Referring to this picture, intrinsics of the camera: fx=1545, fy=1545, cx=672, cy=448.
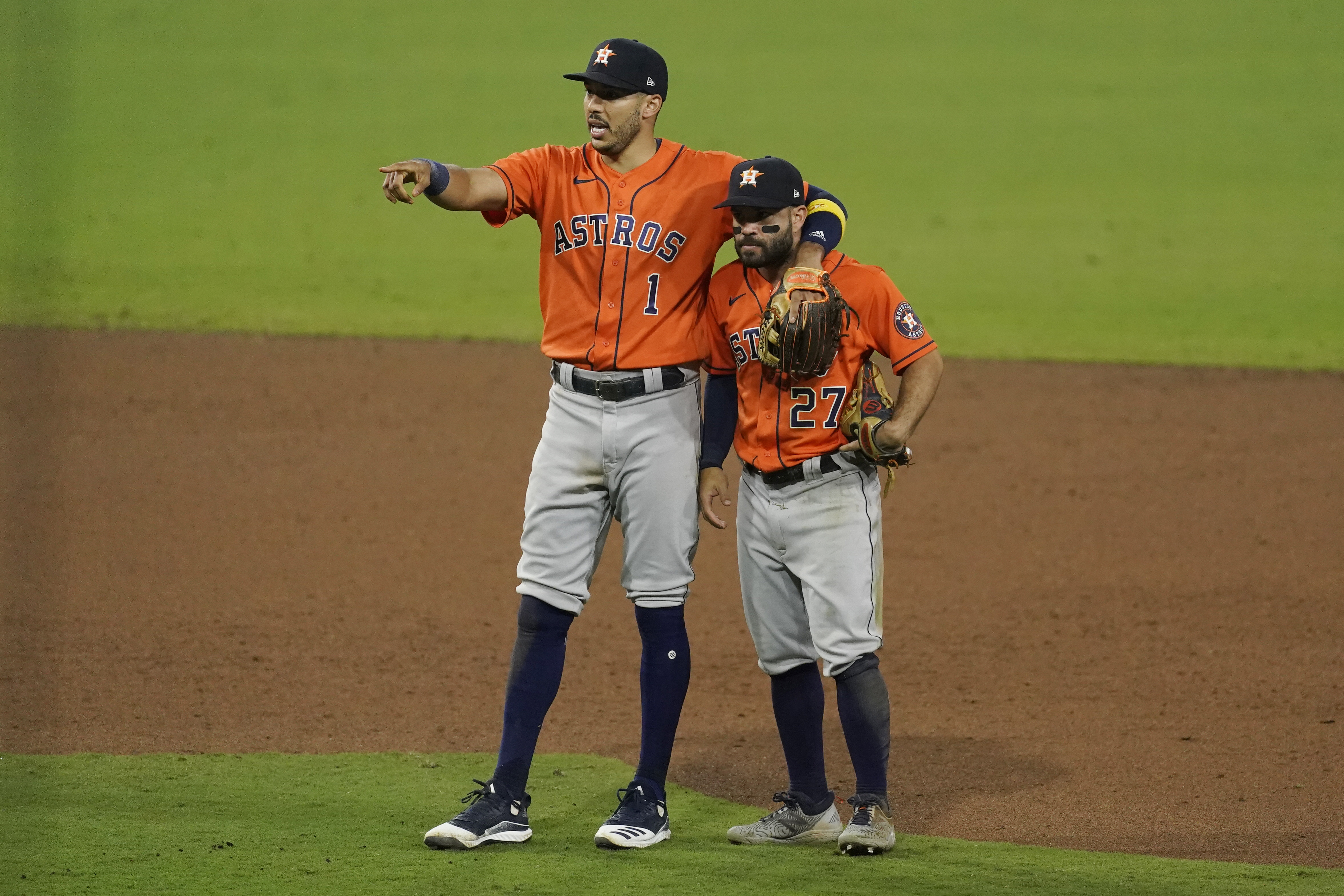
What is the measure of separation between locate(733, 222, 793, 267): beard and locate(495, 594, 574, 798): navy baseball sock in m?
1.02

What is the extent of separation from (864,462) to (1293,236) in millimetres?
12946

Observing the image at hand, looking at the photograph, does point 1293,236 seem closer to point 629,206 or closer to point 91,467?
point 91,467

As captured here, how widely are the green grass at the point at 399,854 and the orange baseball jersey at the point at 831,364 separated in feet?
3.33

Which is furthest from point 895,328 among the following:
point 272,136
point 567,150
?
point 272,136

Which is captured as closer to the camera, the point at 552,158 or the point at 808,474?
the point at 808,474

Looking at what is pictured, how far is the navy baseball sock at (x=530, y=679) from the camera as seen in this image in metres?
3.90

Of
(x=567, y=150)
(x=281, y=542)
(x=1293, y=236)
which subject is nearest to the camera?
(x=567, y=150)

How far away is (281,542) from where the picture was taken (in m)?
7.48

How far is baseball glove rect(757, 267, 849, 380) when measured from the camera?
3693 millimetres

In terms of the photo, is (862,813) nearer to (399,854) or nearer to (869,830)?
(869,830)

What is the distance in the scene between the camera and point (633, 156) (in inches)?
160

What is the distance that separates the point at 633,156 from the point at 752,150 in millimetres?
13319

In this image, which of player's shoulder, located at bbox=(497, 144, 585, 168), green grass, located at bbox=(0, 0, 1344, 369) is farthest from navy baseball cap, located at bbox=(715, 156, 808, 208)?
green grass, located at bbox=(0, 0, 1344, 369)

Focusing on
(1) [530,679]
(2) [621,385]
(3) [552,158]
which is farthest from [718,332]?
(1) [530,679]
